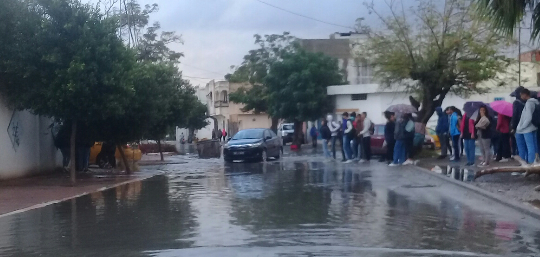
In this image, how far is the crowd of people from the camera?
51.0 feet

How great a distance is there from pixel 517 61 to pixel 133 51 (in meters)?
15.5

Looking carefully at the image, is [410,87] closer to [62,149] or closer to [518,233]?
[62,149]

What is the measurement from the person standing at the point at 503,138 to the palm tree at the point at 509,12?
6.62 meters

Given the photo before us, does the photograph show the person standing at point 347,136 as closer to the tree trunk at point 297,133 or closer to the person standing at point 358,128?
the person standing at point 358,128

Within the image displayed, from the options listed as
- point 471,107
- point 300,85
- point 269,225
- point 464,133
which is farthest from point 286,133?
point 269,225

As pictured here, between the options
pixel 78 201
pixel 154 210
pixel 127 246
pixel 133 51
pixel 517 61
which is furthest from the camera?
pixel 517 61

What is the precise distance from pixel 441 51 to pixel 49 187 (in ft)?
46.3

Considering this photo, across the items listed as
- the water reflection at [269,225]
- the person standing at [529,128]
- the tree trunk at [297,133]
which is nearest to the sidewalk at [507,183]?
the person standing at [529,128]

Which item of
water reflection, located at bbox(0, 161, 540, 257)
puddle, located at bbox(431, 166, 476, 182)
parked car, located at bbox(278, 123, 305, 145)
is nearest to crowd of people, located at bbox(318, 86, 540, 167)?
puddle, located at bbox(431, 166, 476, 182)

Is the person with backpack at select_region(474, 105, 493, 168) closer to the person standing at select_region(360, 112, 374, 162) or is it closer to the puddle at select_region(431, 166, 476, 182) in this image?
the puddle at select_region(431, 166, 476, 182)

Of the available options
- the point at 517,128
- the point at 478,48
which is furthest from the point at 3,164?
the point at 478,48

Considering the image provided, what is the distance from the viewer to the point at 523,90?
15.9m

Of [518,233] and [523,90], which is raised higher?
[523,90]

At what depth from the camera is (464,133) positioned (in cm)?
2027
